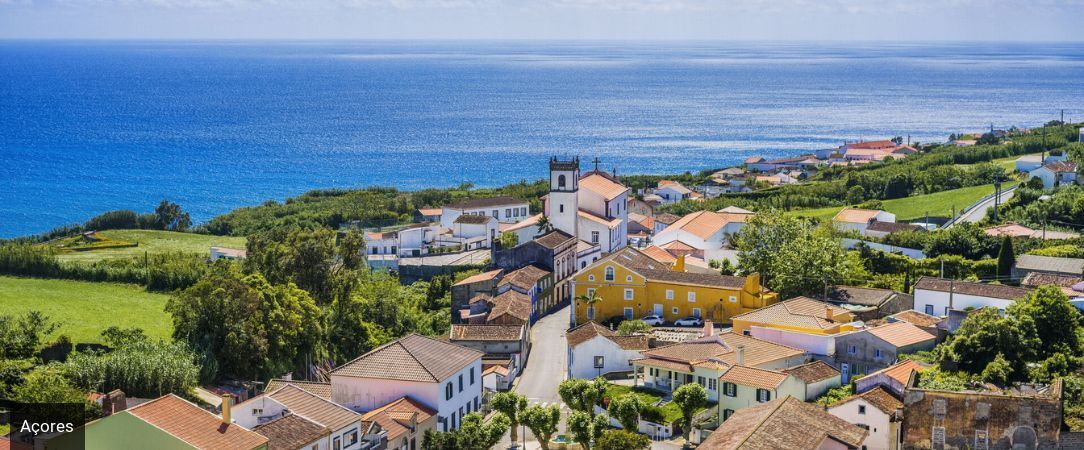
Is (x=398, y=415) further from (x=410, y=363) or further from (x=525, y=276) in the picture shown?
(x=525, y=276)

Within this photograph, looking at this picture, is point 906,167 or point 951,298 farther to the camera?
point 906,167

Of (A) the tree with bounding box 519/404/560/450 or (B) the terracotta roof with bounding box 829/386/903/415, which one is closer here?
(B) the terracotta roof with bounding box 829/386/903/415

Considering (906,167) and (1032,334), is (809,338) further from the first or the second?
(906,167)

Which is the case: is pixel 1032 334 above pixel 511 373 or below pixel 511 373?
above

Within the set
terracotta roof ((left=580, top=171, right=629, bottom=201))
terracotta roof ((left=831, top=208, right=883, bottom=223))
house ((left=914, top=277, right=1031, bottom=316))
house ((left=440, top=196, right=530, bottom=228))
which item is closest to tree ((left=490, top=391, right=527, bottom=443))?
house ((left=914, top=277, right=1031, bottom=316))

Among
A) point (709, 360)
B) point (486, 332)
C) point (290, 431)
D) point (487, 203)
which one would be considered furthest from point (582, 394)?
point (487, 203)

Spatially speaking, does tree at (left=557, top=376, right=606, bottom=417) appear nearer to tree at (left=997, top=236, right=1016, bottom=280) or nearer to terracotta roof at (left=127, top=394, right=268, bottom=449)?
terracotta roof at (left=127, top=394, right=268, bottom=449)

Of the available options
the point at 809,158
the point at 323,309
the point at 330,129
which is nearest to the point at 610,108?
the point at 330,129
